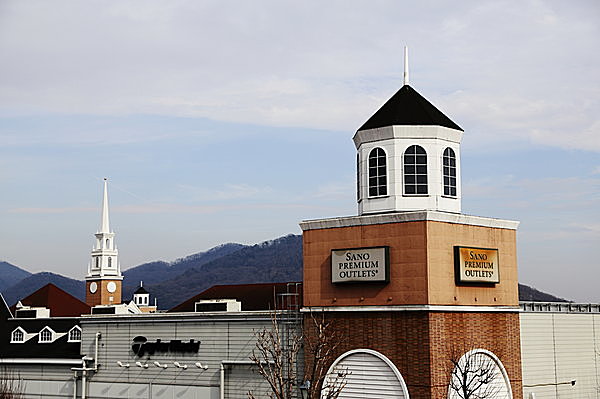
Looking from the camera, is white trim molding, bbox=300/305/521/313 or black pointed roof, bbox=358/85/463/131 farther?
black pointed roof, bbox=358/85/463/131

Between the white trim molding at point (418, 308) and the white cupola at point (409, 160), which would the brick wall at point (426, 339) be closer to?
the white trim molding at point (418, 308)

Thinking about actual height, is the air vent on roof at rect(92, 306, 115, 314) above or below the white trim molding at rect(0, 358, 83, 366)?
above

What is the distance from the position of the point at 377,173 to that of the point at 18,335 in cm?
2974

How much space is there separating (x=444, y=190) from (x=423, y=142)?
7.82 feet

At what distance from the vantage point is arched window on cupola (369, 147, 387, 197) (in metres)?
37.8

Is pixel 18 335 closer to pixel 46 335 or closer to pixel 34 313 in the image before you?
pixel 46 335

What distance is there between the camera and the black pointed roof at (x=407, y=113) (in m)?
37.8

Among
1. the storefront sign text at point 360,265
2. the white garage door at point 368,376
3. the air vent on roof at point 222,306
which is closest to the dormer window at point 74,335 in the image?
the air vent on roof at point 222,306

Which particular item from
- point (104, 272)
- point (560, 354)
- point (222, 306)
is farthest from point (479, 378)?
point (104, 272)

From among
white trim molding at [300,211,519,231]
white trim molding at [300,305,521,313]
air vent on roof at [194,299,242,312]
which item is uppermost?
white trim molding at [300,211,519,231]

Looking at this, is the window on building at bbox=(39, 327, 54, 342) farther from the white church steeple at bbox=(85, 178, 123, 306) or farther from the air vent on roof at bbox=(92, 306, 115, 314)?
the white church steeple at bbox=(85, 178, 123, 306)

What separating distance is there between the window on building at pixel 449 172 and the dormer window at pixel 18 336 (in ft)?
103

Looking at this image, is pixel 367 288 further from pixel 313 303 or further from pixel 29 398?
pixel 29 398

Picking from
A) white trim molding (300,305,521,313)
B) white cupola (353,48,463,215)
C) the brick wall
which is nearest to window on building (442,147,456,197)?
white cupola (353,48,463,215)
